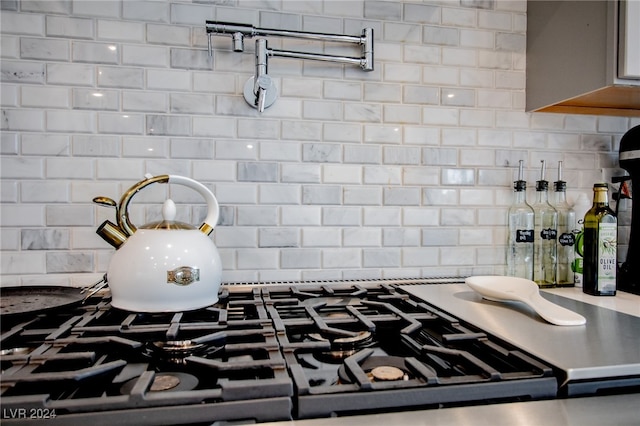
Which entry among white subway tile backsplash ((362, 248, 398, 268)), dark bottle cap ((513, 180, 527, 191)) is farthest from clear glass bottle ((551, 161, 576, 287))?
white subway tile backsplash ((362, 248, 398, 268))

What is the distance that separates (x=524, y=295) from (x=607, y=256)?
0.36 m

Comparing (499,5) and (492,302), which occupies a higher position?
(499,5)

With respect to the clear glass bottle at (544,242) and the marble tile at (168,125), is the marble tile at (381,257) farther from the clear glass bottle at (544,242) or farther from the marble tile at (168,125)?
the marble tile at (168,125)

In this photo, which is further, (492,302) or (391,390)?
(492,302)

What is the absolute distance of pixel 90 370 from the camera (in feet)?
2.03

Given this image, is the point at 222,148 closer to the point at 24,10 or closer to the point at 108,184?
the point at 108,184

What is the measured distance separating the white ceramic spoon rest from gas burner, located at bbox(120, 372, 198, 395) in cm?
69

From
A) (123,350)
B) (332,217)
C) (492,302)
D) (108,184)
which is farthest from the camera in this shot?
(332,217)

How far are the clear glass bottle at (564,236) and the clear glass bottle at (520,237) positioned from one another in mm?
95

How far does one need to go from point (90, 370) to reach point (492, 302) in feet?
2.85

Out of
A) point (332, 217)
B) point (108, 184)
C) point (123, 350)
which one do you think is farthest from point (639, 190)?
point (108, 184)

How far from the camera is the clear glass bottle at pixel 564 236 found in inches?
54.2

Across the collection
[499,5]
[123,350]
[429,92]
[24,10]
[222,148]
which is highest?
[499,5]

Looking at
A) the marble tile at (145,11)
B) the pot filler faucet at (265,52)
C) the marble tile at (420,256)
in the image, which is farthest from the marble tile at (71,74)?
the marble tile at (420,256)
